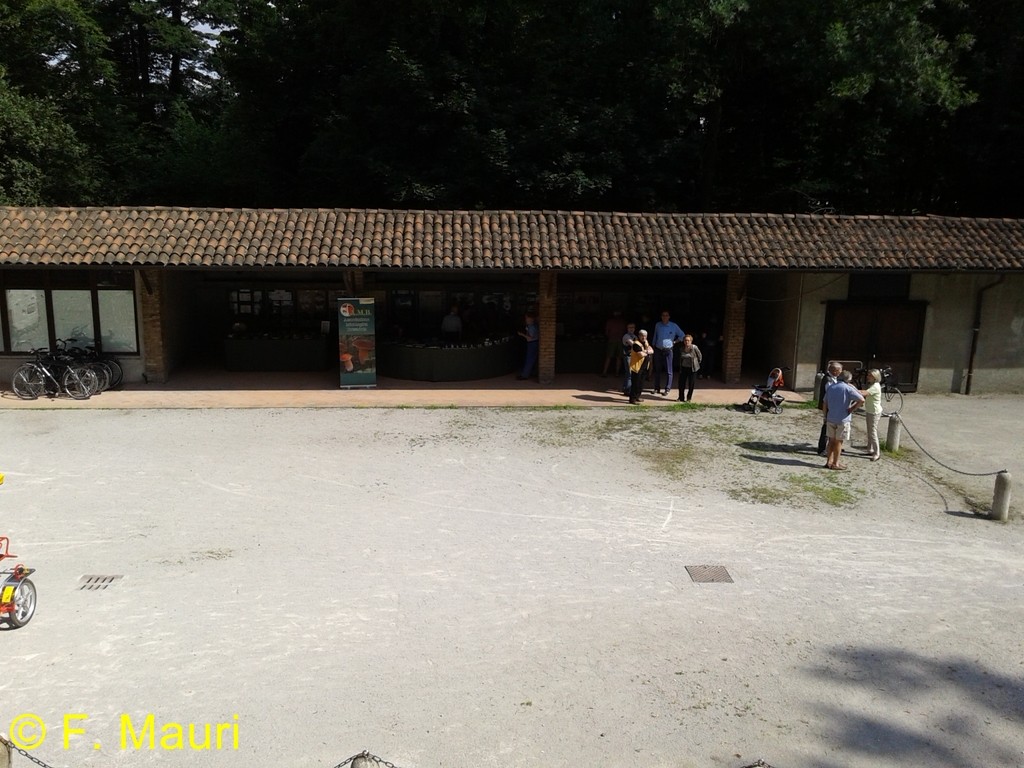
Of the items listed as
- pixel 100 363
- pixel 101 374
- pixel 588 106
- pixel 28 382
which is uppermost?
pixel 588 106

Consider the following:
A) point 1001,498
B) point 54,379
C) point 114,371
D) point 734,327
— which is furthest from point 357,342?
point 1001,498

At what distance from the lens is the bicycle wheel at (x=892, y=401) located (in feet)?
52.6

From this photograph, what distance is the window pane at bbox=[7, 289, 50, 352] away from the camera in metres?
16.5

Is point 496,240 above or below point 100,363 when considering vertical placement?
above

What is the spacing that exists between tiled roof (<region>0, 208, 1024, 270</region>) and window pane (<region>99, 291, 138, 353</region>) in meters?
1.31

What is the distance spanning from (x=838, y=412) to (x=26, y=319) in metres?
15.4

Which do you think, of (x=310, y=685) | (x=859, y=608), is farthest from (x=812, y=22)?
(x=310, y=685)

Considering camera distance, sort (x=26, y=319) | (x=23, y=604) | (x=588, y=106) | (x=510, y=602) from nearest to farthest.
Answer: (x=23, y=604) < (x=510, y=602) < (x=26, y=319) < (x=588, y=106)

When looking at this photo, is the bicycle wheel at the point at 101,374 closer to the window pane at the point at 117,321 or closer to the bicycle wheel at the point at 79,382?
the bicycle wheel at the point at 79,382

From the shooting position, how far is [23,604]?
7.11 m

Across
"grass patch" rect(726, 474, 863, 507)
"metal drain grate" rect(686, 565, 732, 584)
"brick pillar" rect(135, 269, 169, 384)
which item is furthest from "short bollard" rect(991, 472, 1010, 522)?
"brick pillar" rect(135, 269, 169, 384)

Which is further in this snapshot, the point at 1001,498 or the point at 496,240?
the point at 496,240

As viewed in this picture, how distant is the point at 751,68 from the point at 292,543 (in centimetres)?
2277

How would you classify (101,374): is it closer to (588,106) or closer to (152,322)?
(152,322)
